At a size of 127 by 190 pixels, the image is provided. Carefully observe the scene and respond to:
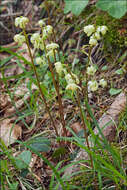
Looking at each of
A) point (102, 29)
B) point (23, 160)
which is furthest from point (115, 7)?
point (23, 160)

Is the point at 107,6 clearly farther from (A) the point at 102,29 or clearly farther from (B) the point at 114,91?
(A) the point at 102,29

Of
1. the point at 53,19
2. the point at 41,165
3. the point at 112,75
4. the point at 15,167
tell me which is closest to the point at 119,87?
the point at 112,75

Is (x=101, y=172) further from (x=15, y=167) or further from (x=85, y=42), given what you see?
(x=85, y=42)

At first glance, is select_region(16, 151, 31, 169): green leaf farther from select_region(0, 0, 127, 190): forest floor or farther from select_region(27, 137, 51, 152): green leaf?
select_region(27, 137, 51, 152): green leaf

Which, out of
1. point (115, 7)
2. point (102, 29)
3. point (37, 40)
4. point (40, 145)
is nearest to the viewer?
point (102, 29)

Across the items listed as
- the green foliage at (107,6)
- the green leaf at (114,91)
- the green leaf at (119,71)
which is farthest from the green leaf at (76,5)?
A: the green leaf at (114,91)
